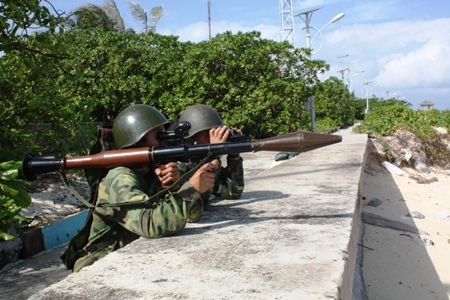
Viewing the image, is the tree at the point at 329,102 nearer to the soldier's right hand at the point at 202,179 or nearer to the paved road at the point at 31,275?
the paved road at the point at 31,275

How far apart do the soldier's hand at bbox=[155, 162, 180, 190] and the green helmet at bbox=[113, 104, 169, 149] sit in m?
0.22

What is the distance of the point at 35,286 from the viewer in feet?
11.0

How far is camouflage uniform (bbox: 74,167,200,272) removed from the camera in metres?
2.33

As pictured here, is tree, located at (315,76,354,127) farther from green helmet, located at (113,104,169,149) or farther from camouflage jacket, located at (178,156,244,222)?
green helmet, located at (113,104,169,149)

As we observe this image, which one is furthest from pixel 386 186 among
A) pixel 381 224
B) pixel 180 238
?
pixel 180 238

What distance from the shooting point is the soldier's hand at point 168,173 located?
2.53 meters

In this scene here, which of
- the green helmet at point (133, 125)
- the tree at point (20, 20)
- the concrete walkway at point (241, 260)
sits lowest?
the concrete walkway at point (241, 260)

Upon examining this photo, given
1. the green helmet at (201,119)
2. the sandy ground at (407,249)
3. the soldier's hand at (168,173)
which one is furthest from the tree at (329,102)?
the soldier's hand at (168,173)

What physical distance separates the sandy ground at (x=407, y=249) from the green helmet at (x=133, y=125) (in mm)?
2040

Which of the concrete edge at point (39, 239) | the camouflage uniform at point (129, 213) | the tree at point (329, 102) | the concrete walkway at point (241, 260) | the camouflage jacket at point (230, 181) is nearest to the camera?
the concrete walkway at point (241, 260)

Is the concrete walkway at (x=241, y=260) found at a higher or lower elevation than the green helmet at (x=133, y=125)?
lower

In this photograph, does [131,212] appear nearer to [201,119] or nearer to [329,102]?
[201,119]

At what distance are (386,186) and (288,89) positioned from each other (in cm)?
359

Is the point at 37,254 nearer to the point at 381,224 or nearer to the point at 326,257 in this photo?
the point at 326,257
